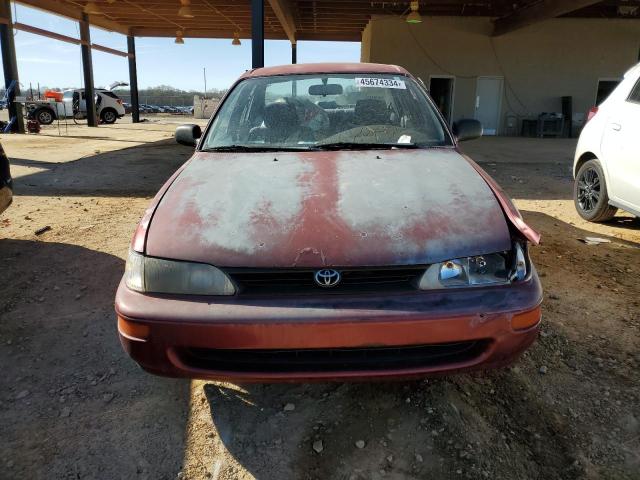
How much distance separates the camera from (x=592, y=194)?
523 cm

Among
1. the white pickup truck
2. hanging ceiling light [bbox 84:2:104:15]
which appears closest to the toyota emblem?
hanging ceiling light [bbox 84:2:104:15]

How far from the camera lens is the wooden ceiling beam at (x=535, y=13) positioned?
12844 mm

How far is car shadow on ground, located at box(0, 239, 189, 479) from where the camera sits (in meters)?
2.02

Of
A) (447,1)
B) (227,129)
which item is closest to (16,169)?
(227,129)

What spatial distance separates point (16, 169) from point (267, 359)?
347 inches

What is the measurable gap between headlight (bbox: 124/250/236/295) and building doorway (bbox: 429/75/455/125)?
1684 cm

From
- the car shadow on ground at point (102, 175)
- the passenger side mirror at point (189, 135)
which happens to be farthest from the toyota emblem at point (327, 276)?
the car shadow on ground at point (102, 175)

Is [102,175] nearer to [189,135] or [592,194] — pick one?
[189,135]

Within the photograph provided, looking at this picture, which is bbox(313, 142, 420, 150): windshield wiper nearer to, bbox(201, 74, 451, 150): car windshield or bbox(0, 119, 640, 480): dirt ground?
bbox(201, 74, 451, 150): car windshield

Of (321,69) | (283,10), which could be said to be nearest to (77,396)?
(321,69)

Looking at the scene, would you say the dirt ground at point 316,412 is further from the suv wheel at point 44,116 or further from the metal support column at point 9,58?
the suv wheel at point 44,116

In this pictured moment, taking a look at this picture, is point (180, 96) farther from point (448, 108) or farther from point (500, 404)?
point (500, 404)

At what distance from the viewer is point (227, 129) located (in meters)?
3.16

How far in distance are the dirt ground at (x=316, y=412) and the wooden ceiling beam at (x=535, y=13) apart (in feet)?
38.7
